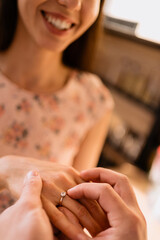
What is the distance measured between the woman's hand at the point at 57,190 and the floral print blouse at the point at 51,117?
0.28m

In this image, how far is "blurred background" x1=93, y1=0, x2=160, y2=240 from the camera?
6.84 ft

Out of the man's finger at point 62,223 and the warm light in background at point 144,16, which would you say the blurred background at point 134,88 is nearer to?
the warm light in background at point 144,16

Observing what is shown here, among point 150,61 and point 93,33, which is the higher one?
point 93,33

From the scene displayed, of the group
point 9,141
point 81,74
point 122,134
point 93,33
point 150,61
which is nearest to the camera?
point 9,141

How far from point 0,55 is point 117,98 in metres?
1.59

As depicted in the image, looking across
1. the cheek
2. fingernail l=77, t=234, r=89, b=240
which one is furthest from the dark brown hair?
fingernail l=77, t=234, r=89, b=240

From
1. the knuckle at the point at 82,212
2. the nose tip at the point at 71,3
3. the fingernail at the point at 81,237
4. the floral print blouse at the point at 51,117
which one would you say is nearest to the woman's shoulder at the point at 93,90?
the floral print blouse at the point at 51,117

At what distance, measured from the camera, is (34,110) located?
3.55ft

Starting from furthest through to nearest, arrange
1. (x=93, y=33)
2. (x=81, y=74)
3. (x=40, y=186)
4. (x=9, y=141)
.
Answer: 1. (x=81, y=74)
2. (x=93, y=33)
3. (x=9, y=141)
4. (x=40, y=186)

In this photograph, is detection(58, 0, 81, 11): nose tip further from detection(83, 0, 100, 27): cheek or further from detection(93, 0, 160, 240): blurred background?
detection(93, 0, 160, 240): blurred background

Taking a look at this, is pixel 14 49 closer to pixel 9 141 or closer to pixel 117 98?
pixel 9 141

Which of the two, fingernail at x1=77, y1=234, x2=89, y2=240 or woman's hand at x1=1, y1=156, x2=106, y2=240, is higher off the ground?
fingernail at x1=77, y1=234, x2=89, y2=240

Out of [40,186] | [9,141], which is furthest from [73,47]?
[40,186]

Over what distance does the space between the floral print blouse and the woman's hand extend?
0.28 metres
